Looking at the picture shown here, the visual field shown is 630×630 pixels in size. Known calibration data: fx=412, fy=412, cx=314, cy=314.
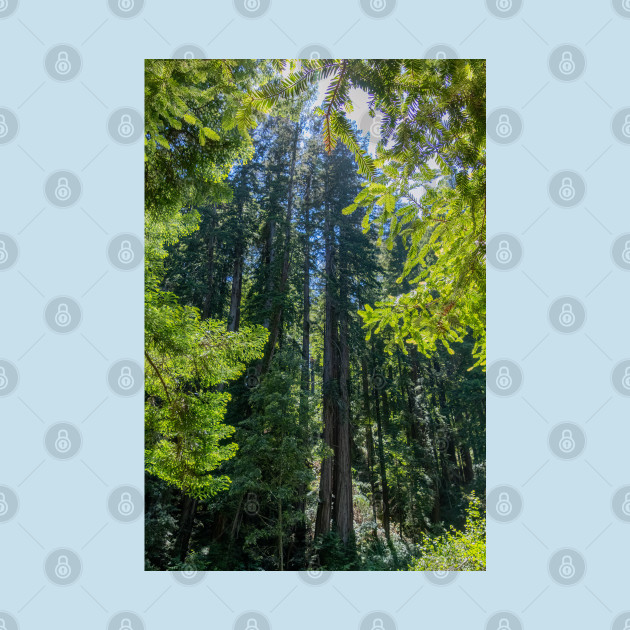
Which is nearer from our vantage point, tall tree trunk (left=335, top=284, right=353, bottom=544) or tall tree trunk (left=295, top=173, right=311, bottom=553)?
tall tree trunk (left=295, top=173, right=311, bottom=553)

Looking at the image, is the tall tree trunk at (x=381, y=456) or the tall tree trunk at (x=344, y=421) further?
the tall tree trunk at (x=381, y=456)

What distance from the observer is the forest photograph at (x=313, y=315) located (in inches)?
48.9

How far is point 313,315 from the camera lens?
14.3 ft

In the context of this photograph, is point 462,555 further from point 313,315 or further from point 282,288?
point 282,288

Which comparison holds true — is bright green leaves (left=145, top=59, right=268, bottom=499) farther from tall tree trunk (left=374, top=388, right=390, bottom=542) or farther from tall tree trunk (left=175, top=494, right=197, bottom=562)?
tall tree trunk (left=374, top=388, right=390, bottom=542)

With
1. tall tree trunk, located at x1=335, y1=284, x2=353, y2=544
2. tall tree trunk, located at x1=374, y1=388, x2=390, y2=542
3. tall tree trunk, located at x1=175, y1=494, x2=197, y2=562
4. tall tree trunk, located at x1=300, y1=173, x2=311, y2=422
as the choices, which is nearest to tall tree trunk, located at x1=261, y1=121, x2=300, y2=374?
tall tree trunk, located at x1=300, y1=173, x2=311, y2=422

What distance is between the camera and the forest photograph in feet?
4.08

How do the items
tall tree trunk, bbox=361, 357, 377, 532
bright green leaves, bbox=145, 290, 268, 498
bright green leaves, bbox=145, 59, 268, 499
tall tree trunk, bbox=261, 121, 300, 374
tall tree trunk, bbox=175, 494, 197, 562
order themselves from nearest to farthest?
bright green leaves, bbox=145, 59, 268, 499, bright green leaves, bbox=145, 290, 268, 498, tall tree trunk, bbox=175, 494, 197, 562, tall tree trunk, bbox=261, 121, 300, 374, tall tree trunk, bbox=361, 357, 377, 532

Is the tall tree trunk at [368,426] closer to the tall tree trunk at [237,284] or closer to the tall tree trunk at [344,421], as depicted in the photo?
the tall tree trunk at [344,421]

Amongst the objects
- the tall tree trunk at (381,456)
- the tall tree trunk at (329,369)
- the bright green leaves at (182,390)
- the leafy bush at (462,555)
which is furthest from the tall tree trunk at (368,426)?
the bright green leaves at (182,390)

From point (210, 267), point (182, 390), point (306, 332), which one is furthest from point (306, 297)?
point (182, 390)

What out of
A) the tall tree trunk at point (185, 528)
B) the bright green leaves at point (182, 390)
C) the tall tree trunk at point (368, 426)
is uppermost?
the tall tree trunk at point (368, 426)

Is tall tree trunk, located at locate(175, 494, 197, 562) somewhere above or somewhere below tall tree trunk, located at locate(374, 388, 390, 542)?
below

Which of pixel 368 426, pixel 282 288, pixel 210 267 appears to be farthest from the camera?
pixel 368 426
